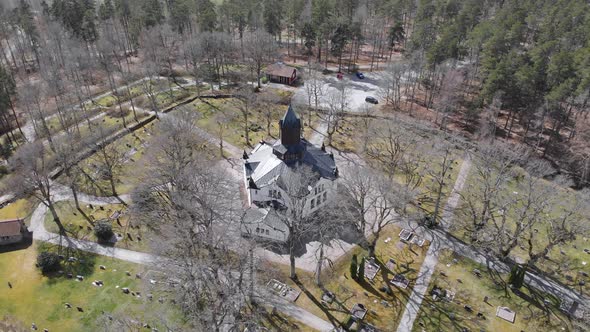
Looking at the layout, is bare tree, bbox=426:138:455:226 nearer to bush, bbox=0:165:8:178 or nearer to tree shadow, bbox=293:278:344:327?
tree shadow, bbox=293:278:344:327

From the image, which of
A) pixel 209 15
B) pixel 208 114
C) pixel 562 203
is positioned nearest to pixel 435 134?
pixel 562 203

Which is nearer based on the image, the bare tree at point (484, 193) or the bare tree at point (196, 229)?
the bare tree at point (196, 229)

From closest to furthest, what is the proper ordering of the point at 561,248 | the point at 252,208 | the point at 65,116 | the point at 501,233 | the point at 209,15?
the point at 501,233, the point at 561,248, the point at 252,208, the point at 65,116, the point at 209,15

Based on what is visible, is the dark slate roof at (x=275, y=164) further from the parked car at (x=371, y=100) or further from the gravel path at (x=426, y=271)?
the parked car at (x=371, y=100)

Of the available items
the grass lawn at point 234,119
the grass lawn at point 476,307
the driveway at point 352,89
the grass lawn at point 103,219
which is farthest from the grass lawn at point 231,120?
the grass lawn at point 476,307

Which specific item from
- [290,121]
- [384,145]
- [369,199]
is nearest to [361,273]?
[369,199]

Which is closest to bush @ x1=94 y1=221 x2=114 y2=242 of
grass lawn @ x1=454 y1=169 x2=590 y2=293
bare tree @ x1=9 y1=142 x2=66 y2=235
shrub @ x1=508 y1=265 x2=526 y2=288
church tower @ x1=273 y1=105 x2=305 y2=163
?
bare tree @ x1=9 y1=142 x2=66 y2=235

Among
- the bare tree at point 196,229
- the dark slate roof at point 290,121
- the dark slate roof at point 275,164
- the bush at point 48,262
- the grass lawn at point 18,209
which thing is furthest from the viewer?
the grass lawn at point 18,209

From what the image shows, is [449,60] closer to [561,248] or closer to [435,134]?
[435,134]
